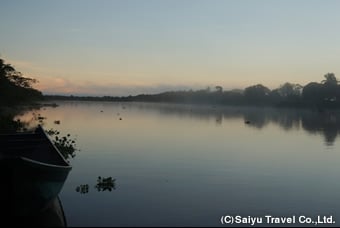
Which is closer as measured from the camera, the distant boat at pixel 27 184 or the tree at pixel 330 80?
the distant boat at pixel 27 184

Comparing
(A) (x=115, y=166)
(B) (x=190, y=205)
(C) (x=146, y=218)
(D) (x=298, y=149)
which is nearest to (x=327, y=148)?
(D) (x=298, y=149)

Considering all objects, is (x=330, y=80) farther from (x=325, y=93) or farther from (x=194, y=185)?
(x=194, y=185)

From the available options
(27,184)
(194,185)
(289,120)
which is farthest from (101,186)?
(289,120)

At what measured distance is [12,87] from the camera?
171 feet

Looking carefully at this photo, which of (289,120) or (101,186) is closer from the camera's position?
(101,186)

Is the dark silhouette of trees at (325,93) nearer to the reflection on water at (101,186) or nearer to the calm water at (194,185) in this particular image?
the calm water at (194,185)

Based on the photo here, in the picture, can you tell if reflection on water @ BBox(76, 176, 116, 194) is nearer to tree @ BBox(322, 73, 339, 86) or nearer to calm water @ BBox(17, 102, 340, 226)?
calm water @ BBox(17, 102, 340, 226)

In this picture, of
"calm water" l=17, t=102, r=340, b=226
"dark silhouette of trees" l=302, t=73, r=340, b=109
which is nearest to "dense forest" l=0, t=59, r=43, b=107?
"calm water" l=17, t=102, r=340, b=226

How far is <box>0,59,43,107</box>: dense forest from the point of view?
4841 centimetres

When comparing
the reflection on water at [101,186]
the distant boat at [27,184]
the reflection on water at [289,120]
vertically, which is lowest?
the reflection on water at [289,120]

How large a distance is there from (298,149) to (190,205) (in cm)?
2208

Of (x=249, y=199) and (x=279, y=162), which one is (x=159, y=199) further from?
(x=279, y=162)

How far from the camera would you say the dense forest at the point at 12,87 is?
48406mm

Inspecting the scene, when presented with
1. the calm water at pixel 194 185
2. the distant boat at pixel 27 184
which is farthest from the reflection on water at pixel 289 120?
the distant boat at pixel 27 184
